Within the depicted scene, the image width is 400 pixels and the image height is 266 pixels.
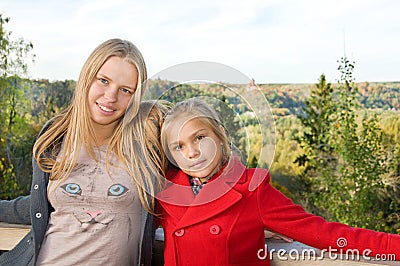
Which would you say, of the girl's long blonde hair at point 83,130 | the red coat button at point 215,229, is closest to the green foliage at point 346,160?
the girl's long blonde hair at point 83,130

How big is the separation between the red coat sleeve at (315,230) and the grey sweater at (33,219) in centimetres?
36

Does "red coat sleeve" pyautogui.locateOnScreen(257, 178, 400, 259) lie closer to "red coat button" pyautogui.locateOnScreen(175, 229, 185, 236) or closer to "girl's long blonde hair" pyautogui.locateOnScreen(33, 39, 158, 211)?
"red coat button" pyautogui.locateOnScreen(175, 229, 185, 236)

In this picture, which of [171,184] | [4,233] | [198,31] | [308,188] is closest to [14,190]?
[198,31]

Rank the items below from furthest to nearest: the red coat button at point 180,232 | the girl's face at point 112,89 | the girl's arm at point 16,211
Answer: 1. the girl's arm at point 16,211
2. the girl's face at point 112,89
3. the red coat button at point 180,232

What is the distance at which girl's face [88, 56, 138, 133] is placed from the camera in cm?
154

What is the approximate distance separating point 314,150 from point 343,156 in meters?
0.30

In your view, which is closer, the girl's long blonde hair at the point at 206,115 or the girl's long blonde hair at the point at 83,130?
the girl's long blonde hair at the point at 206,115

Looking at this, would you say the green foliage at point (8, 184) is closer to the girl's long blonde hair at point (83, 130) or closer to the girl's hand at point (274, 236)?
the girl's long blonde hair at point (83, 130)

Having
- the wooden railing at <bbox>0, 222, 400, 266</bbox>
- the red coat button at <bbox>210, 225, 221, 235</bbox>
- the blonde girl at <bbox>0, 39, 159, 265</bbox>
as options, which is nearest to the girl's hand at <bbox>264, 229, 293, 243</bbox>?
the wooden railing at <bbox>0, 222, 400, 266</bbox>

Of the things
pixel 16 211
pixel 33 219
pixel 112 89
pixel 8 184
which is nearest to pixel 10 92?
pixel 8 184

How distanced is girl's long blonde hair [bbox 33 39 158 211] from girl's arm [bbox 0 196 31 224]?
0.46ft

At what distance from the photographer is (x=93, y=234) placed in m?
1.60

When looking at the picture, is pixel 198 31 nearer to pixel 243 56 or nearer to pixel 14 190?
pixel 243 56

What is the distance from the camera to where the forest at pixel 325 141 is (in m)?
4.09
